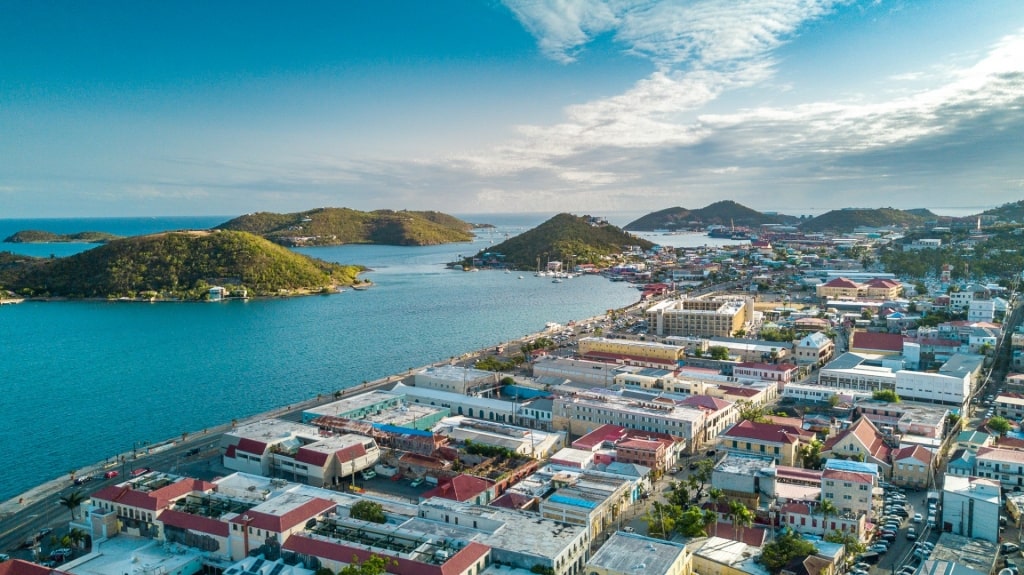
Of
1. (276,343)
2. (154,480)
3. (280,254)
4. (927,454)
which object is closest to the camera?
(154,480)

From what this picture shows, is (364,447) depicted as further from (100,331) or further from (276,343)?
(100,331)

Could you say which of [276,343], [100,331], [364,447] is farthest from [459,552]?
[100,331]

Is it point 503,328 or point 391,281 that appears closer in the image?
point 503,328

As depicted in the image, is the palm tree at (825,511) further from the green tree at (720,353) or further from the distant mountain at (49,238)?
the distant mountain at (49,238)

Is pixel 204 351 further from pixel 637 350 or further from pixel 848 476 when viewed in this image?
pixel 848 476

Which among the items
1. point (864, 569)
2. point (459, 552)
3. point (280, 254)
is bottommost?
point (864, 569)

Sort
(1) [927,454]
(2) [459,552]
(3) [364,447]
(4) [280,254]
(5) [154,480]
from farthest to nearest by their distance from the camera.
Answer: (4) [280,254], (3) [364,447], (1) [927,454], (5) [154,480], (2) [459,552]

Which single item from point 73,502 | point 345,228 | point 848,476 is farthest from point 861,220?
point 73,502
